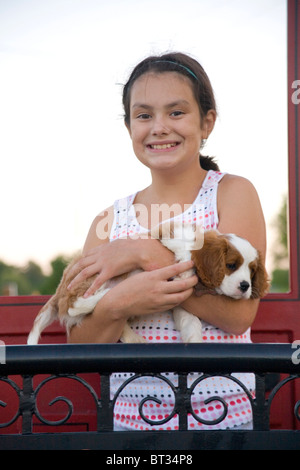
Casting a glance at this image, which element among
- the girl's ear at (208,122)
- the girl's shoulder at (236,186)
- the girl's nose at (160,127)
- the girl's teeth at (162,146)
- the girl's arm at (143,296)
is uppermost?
the girl's ear at (208,122)

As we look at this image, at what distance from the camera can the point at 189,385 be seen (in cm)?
→ 195

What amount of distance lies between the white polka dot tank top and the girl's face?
0.19 meters

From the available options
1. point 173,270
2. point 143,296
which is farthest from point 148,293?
point 173,270

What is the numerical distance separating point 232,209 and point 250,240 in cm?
14

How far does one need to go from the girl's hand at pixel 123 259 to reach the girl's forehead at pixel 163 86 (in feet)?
1.93

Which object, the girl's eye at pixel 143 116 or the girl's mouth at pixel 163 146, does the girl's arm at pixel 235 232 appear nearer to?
the girl's mouth at pixel 163 146

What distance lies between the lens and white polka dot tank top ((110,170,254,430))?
1.96 m

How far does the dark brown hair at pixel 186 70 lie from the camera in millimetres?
2330

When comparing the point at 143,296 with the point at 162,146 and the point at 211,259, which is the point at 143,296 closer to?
the point at 211,259

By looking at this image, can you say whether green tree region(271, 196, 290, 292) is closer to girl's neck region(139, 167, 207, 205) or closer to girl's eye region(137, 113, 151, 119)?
girl's neck region(139, 167, 207, 205)

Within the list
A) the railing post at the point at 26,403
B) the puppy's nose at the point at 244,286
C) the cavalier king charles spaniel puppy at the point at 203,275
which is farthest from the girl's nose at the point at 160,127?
the railing post at the point at 26,403

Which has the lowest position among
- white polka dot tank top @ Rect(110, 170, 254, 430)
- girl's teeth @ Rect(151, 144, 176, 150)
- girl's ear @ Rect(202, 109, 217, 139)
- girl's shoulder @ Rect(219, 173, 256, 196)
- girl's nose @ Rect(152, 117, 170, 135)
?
white polka dot tank top @ Rect(110, 170, 254, 430)

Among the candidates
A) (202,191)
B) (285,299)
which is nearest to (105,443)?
(202,191)

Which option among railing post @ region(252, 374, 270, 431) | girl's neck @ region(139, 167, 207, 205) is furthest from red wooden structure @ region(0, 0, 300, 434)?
railing post @ region(252, 374, 270, 431)
